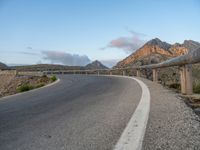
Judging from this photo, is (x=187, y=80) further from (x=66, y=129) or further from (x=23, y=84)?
(x=23, y=84)

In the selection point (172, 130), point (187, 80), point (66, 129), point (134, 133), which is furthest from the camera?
point (187, 80)

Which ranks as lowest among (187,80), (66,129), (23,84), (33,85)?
(23,84)

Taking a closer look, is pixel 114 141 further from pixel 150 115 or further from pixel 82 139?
pixel 150 115

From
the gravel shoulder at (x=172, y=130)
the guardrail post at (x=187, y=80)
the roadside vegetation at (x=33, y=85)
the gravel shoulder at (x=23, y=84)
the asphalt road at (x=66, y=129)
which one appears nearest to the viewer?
the gravel shoulder at (x=172, y=130)

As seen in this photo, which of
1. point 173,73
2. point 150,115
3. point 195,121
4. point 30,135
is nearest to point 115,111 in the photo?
point 150,115

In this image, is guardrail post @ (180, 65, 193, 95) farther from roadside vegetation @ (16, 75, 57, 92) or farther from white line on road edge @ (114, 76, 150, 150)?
roadside vegetation @ (16, 75, 57, 92)

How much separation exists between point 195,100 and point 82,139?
509cm

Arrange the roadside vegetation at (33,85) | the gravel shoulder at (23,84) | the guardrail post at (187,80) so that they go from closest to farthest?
the guardrail post at (187,80) → the roadside vegetation at (33,85) → the gravel shoulder at (23,84)

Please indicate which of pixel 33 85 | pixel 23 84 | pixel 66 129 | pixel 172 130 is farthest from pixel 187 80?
pixel 23 84

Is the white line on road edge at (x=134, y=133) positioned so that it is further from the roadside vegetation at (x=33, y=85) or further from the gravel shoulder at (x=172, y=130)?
the roadside vegetation at (x=33, y=85)

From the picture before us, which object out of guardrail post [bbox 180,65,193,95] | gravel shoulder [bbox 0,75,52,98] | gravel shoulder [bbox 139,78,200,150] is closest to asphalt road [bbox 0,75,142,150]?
gravel shoulder [bbox 139,78,200,150]

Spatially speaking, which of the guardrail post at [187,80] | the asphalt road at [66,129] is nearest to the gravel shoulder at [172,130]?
the asphalt road at [66,129]

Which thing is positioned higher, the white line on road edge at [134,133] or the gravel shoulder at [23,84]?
the white line on road edge at [134,133]

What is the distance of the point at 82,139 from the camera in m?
4.11
